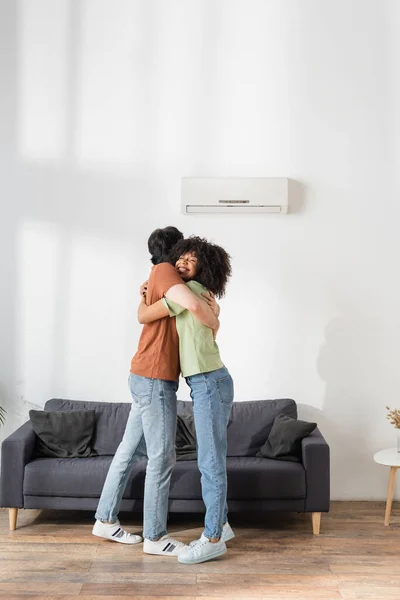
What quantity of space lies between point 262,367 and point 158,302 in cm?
148

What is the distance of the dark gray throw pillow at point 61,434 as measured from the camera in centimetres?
441

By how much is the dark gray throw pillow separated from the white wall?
0.53 metres

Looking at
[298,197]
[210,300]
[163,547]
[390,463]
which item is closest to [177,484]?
[163,547]

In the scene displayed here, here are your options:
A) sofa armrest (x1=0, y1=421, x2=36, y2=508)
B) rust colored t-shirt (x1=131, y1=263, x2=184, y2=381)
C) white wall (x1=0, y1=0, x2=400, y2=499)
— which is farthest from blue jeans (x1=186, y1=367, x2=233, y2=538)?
white wall (x1=0, y1=0, x2=400, y2=499)

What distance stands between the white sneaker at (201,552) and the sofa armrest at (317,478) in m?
0.66

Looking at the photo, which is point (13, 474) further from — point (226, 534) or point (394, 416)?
point (394, 416)

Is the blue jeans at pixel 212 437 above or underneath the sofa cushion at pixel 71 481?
above

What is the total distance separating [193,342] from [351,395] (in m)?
1.71

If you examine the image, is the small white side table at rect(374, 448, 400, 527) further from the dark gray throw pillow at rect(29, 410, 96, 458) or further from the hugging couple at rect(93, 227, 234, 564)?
the dark gray throw pillow at rect(29, 410, 96, 458)

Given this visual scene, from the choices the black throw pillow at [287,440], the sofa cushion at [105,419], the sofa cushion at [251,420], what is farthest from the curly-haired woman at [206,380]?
the sofa cushion at [105,419]

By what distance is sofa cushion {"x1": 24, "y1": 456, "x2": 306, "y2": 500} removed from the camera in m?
4.16

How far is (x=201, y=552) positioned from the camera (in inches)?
146

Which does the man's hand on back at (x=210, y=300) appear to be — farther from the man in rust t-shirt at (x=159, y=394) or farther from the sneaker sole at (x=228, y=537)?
the sneaker sole at (x=228, y=537)

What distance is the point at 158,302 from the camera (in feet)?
12.4
